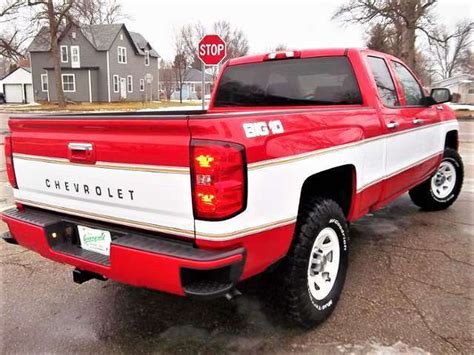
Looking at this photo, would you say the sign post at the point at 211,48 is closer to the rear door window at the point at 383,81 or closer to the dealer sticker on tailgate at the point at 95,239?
the rear door window at the point at 383,81

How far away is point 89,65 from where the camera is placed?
39.7 meters

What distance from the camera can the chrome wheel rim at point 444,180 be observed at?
19.1 feet

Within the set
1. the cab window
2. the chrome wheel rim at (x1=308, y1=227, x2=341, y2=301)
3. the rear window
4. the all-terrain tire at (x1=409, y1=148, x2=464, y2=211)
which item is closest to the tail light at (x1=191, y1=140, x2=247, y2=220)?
the chrome wheel rim at (x1=308, y1=227, x2=341, y2=301)

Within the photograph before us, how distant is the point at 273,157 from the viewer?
245 centimetres

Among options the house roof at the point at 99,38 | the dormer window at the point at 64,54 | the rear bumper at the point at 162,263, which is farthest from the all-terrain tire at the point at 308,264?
the dormer window at the point at 64,54

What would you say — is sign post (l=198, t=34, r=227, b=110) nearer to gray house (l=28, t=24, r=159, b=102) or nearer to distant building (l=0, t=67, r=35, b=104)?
gray house (l=28, t=24, r=159, b=102)

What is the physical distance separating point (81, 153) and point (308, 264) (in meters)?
1.53

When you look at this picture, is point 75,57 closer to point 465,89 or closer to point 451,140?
point 451,140

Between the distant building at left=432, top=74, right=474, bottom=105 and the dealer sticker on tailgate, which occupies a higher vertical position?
the distant building at left=432, top=74, right=474, bottom=105

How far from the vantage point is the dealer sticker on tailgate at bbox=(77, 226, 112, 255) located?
2.67m

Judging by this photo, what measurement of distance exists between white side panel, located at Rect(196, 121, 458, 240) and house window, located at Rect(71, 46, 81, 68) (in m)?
40.4

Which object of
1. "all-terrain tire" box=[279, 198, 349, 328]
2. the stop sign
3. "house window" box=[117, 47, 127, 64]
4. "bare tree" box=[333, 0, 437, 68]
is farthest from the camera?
"house window" box=[117, 47, 127, 64]

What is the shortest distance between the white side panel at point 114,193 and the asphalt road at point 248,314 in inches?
32.7

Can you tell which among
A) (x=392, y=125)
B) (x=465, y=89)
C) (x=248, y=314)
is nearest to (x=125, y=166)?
(x=248, y=314)
